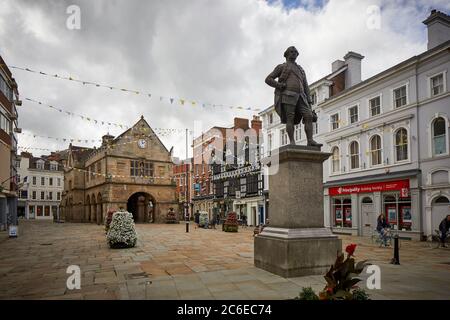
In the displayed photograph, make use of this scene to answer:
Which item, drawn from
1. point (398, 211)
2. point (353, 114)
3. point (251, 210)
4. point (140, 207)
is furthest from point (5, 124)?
point (398, 211)

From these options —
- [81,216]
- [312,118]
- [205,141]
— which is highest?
[205,141]

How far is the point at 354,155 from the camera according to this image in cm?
2303

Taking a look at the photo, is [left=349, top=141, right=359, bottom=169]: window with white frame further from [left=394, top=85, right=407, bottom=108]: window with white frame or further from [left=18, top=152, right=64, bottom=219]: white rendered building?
[left=18, top=152, right=64, bottom=219]: white rendered building

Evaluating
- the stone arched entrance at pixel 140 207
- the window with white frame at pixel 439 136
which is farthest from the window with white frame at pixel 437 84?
the stone arched entrance at pixel 140 207

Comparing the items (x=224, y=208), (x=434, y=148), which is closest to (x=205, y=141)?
(x=224, y=208)

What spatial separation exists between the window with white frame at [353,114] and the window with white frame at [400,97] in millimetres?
3186

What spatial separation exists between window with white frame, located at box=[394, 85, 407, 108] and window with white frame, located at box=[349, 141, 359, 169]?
12.8 ft

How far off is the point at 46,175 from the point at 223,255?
70901mm

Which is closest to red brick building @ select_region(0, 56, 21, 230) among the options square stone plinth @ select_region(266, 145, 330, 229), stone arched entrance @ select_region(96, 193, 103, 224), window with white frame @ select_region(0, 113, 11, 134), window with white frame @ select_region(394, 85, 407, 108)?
window with white frame @ select_region(0, 113, 11, 134)

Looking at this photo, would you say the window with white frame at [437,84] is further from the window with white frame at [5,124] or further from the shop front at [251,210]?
the window with white frame at [5,124]

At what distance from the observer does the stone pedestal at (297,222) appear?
6680mm

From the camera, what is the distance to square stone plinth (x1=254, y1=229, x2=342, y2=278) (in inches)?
259
